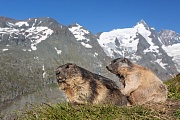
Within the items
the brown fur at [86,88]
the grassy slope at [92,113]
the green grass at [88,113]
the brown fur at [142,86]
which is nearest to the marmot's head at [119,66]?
the brown fur at [142,86]

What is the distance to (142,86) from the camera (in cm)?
1457

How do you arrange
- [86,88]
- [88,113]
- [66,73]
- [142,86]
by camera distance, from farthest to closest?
[142,86], [66,73], [86,88], [88,113]

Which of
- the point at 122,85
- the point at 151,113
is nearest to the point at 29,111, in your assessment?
the point at 151,113

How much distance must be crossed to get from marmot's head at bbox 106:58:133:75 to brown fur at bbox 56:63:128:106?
1849mm

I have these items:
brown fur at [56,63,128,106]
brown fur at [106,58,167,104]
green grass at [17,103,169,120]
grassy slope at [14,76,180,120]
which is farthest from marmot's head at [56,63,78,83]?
green grass at [17,103,169,120]

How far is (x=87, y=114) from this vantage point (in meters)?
9.68

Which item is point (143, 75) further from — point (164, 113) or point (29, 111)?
Answer: point (29, 111)

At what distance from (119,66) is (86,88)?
10.5 ft

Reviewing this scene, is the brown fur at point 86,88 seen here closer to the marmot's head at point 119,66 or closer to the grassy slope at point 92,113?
the marmot's head at point 119,66

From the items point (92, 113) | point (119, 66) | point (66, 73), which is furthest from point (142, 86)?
point (92, 113)

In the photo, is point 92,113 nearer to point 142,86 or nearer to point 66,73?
point 66,73

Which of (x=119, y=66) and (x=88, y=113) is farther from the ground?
(x=119, y=66)

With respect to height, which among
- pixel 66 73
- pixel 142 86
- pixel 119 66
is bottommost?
pixel 142 86

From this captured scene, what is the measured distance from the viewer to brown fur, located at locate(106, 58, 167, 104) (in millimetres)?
14211
